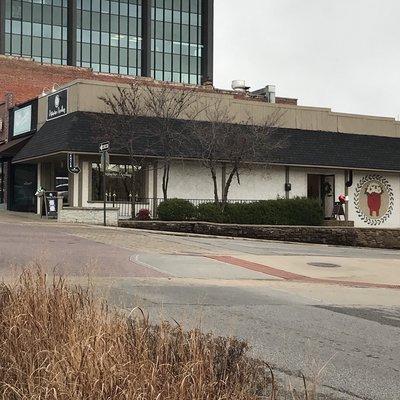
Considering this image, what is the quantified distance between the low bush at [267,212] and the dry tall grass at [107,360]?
21.6 metres

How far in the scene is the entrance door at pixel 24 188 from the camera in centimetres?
3272

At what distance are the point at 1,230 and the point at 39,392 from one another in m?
17.7

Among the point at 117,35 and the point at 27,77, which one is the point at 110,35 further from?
the point at 27,77

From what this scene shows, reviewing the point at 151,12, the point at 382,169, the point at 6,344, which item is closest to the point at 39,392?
the point at 6,344

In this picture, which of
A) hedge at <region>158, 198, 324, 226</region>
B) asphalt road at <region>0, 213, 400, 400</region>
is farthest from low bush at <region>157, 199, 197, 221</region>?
asphalt road at <region>0, 213, 400, 400</region>

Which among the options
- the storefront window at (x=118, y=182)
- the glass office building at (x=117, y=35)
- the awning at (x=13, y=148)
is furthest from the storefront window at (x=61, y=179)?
the glass office building at (x=117, y=35)

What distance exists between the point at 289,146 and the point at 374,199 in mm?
7057

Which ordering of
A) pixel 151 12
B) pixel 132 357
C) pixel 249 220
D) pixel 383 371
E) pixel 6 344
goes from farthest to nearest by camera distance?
pixel 151 12 < pixel 249 220 < pixel 383 371 < pixel 6 344 < pixel 132 357

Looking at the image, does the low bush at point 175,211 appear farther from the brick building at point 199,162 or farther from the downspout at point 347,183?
the downspout at point 347,183

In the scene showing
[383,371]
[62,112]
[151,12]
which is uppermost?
[151,12]

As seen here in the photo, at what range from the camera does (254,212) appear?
89.0 ft

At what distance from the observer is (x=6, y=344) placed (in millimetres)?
4246

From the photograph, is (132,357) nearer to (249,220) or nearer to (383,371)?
(383,371)

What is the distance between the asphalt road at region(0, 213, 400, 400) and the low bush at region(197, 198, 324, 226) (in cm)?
756
